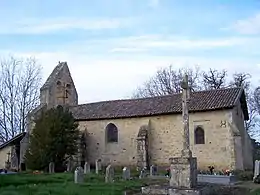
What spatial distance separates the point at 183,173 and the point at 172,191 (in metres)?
1.22

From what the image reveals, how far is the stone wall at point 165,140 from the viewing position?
2917 cm

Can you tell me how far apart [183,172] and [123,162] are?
17.9m

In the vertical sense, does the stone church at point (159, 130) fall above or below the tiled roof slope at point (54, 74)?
below

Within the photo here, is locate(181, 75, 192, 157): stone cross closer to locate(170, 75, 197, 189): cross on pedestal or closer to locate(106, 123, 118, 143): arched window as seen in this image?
locate(170, 75, 197, 189): cross on pedestal

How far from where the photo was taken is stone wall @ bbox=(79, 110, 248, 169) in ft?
95.7

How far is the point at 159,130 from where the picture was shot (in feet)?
106

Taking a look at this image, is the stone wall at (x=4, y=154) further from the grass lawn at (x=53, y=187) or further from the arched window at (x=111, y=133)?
the grass lawn at (x=53, y=187)

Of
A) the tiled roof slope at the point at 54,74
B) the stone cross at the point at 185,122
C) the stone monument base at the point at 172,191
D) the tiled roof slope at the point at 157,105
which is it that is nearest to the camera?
the stone monument base at the point at 172,191

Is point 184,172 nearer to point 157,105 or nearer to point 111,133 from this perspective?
point 157,105

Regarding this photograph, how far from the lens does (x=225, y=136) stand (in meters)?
29.1

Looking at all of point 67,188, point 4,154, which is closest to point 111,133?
point 4,154

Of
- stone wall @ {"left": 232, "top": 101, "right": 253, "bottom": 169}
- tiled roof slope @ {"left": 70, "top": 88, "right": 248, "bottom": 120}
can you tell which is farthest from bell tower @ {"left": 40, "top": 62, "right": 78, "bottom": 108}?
stone wall @ {"left": 232, "top": 101, "right": 253, "bottom": 169}

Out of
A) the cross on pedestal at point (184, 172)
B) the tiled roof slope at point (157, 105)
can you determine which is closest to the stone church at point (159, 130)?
the tiled roof slope at point (157, 105)

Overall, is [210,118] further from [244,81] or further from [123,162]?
[244,81]
